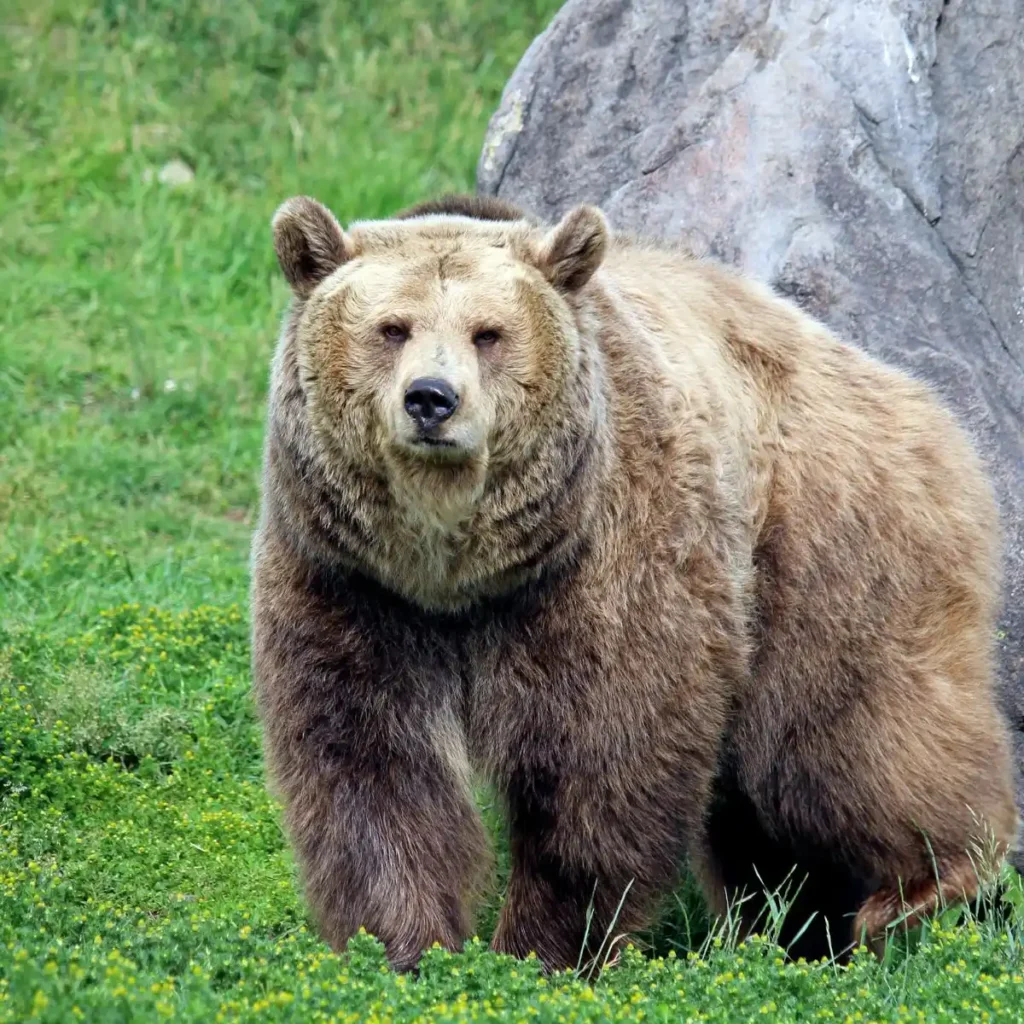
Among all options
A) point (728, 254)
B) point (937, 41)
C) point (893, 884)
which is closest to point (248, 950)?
point (893, 884)

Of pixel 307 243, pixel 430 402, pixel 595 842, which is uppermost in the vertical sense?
pixel 307 243

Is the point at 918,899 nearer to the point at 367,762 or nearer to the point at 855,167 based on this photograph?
the point at 367,762

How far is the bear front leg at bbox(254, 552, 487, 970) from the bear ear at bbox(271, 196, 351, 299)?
0.96 meters

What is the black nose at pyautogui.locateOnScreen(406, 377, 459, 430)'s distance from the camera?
4.49 meters

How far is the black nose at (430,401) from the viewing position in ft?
14.7

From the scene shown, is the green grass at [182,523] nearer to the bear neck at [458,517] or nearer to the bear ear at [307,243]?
the bear neck at [458,517]

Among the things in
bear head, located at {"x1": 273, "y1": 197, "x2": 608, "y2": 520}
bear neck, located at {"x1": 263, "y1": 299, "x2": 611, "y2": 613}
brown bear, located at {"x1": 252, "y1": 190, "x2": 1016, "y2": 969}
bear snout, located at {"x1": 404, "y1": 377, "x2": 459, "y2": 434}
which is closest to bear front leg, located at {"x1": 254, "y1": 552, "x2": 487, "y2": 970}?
brown bear, located at {"x1": 252, "y1": 190, "x2": 1016, "y2": 969}

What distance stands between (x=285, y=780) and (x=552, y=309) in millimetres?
1618

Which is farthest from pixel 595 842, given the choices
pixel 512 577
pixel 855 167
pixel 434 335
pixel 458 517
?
pixel 855 167

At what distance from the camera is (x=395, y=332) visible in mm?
4844

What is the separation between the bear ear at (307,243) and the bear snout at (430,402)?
73cm

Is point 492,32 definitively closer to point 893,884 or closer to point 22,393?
point 22,393

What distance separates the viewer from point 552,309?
502 cm

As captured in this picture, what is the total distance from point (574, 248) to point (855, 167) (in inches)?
99.2
